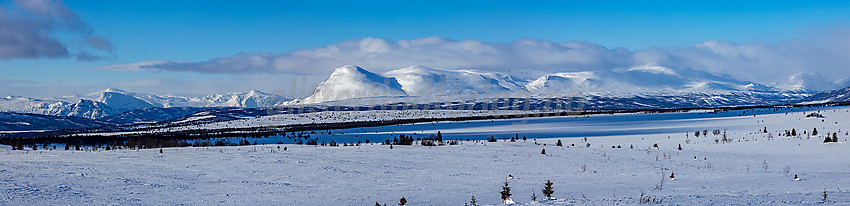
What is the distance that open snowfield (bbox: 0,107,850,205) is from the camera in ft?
31.9

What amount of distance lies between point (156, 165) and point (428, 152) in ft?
27.0

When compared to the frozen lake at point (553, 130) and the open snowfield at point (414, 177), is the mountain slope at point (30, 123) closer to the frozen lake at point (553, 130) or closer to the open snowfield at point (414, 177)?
the frozen lake at point (553, 130)

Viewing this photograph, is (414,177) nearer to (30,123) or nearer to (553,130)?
(553,130)

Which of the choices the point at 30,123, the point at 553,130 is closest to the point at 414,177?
the point at 553,130

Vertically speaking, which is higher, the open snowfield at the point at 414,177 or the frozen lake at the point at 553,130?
the frozen lake at the point at 553,130

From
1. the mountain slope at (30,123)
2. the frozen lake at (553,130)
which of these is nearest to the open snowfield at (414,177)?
the frozen lake at (553,130)

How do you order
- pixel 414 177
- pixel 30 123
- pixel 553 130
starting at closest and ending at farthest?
pixel 414 177, pixel 553 130, pixel 30 123

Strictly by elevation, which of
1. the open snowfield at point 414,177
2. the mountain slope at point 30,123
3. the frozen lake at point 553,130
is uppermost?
the mountain slope at point 30,123

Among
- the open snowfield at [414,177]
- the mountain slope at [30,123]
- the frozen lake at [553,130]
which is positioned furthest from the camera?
the mountain slope at [30,123]

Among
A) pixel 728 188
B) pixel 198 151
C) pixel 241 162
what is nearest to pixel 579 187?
pixel 728 188

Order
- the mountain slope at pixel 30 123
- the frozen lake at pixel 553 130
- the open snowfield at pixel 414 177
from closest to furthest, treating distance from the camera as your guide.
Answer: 1. the open snowfield at pixel 414 177
2. the frozen lake at pixel 553 130
3. the mountain slope at pixel 30 123

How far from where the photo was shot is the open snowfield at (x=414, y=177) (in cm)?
971

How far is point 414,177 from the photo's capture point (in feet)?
43.2

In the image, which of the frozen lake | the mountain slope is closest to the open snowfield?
the frozen lake
